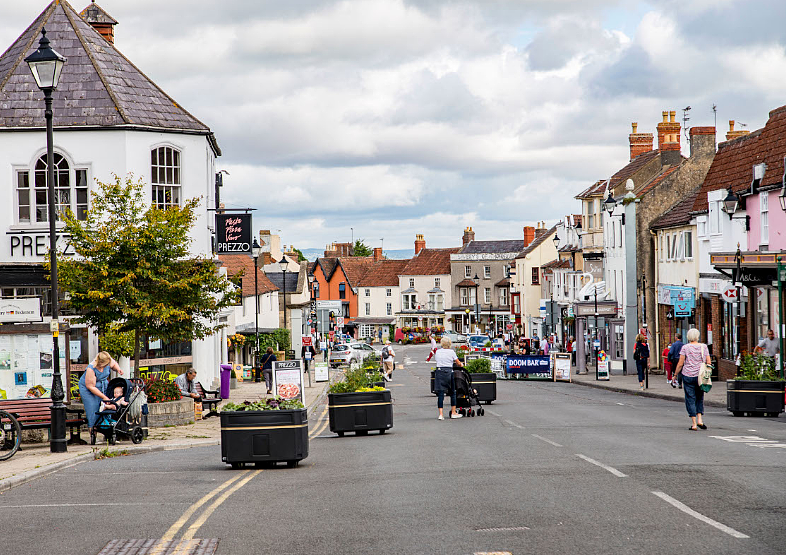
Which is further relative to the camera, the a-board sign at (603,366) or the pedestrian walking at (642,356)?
the a-board sign at (603,366)

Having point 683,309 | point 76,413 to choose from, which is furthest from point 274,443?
point 683,309

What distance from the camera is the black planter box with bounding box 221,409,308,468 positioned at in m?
13.9

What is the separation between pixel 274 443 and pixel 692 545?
7.40 metres

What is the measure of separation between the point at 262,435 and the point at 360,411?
5.74 meters

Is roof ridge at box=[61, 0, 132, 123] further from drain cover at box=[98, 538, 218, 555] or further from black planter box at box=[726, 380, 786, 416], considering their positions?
drain cover at box=[98, 538, 218, 555]

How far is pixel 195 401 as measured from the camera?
24703mm

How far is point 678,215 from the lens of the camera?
46.0 metres

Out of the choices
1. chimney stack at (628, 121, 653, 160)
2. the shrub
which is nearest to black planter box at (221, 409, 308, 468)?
the shrub

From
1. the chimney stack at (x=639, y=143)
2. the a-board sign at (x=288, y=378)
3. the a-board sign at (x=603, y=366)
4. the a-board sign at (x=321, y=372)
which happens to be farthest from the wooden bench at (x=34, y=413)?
the chimney stack at (x=639, y=143)

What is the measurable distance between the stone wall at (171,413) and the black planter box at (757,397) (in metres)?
12.6

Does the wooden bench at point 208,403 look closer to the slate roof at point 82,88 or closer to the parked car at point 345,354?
the slate roof at point 82,88

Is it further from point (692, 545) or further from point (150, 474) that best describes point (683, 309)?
point (692, 545)

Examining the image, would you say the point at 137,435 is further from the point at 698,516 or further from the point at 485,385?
the point at 698,516

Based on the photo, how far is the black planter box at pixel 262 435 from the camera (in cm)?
1388
